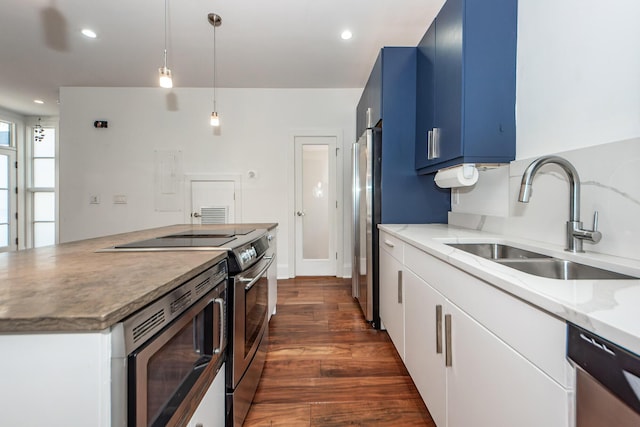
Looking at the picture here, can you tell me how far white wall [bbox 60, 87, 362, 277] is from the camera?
3965 mm

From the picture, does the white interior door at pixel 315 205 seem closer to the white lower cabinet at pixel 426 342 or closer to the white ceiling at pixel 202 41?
the white ceiling at pixel 202 41

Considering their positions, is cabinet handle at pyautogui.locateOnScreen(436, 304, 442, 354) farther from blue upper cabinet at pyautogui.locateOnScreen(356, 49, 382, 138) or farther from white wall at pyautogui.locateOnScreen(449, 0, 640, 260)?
blue upper cabinet at pyautogui.locateOnScreen(356, 49, 382, 138)

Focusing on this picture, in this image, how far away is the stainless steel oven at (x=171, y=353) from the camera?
578mm

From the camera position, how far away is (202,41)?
9.26 ft

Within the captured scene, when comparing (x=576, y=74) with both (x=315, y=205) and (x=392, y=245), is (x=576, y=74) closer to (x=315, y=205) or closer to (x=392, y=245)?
→ (x=392, y=245)

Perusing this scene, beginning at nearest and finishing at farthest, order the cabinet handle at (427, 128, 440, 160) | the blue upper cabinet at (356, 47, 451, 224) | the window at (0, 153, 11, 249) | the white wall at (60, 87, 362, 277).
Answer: the cabinet handle at (427, 128, 440, 160), the blue upper cabinet at (356, 47, 451, 224), the white wall at (60, 87, 362, 277), the window at (0, 153, 11, 249)

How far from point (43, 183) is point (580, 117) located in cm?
743

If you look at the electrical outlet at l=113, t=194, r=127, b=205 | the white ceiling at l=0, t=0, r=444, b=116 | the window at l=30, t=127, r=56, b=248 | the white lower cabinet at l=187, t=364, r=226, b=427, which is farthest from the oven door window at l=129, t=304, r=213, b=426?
the window at l=30, t=127, r=56, b=248

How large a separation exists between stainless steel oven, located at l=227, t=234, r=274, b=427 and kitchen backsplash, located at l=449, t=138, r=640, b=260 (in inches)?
55.7

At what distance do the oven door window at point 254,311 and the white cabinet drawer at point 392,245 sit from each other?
847 millimetres

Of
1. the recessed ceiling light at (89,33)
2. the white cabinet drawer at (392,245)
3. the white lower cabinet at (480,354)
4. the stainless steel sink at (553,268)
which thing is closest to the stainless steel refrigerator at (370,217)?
the white cabinet drawer at (392,245)

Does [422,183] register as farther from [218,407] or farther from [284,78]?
[284,78]

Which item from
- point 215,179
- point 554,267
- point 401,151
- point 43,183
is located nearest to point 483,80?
point 401,151

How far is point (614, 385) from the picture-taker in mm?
466
